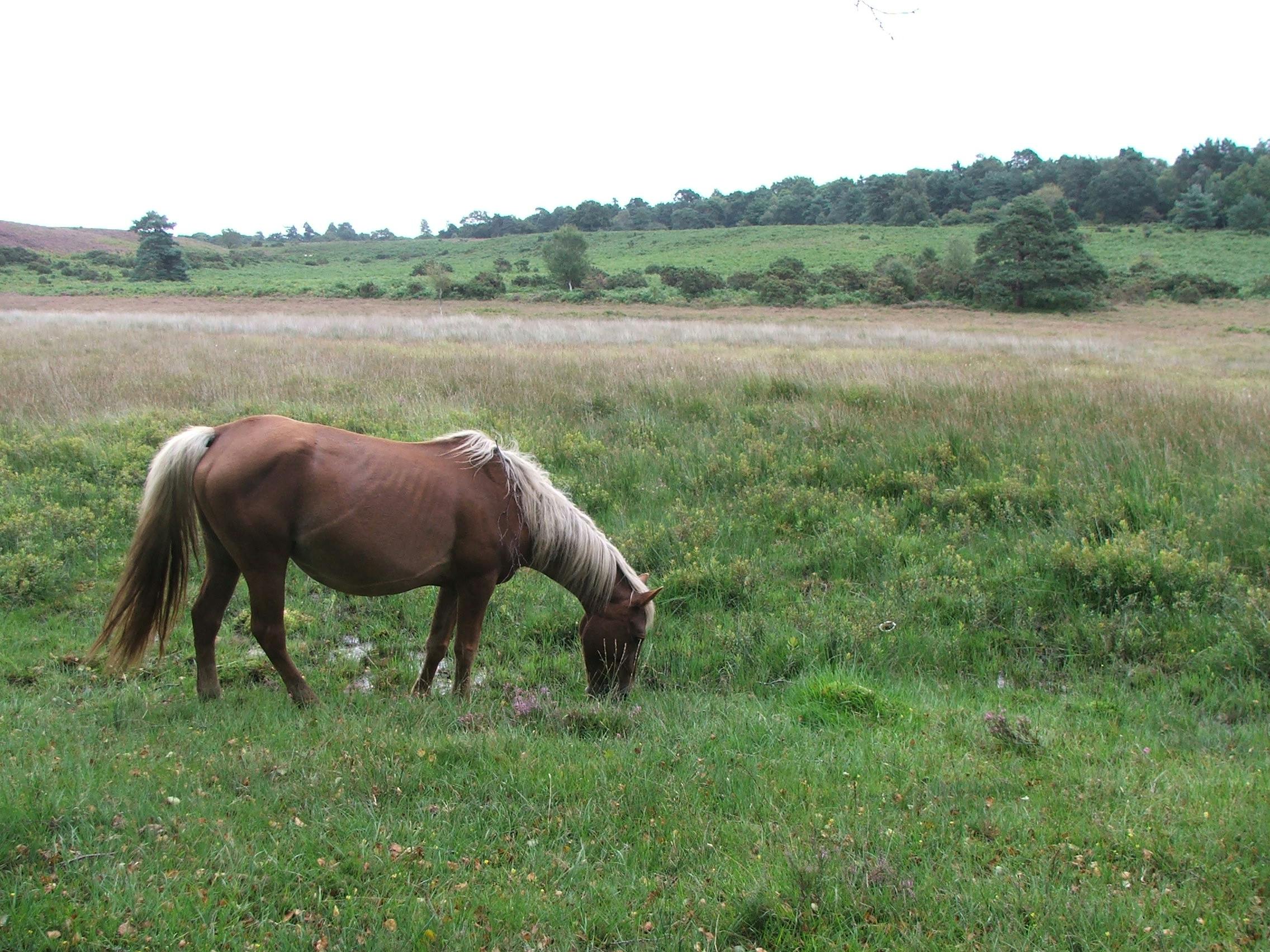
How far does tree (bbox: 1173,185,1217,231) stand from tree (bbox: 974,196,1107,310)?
3092cm

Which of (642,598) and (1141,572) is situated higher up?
(642,598)

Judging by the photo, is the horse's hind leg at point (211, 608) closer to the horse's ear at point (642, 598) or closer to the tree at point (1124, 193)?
the horse's ear at point (642, 598)

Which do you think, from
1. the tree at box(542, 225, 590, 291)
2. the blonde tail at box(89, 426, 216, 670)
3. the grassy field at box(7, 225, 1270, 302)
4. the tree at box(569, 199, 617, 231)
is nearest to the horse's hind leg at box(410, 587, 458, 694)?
the blonde tail at box(89, 426, 216, 670)

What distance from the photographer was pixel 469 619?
5.22 metres

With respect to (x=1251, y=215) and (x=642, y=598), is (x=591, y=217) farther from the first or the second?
(x=642, y=598)

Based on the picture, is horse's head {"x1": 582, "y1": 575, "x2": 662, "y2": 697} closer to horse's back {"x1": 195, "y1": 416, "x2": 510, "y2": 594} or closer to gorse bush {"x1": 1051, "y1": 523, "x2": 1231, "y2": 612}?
horse's back {"x1": 195, "y1": 416, "x2": 510, "y2": 594}

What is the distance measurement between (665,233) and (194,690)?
88003 mm

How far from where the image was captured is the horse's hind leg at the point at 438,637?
5.33m

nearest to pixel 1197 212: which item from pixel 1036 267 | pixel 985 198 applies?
pixel 985 198

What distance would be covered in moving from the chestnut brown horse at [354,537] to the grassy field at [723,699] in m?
0.43

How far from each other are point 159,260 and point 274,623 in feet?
224

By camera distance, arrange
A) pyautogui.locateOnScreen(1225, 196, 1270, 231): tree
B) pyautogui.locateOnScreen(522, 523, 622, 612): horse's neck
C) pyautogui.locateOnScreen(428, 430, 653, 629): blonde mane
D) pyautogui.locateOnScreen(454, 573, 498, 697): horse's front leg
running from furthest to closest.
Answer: pyautogui.locateOnScreen(1225, 196, 1270, 231): tree → pyautogui.locateOnScreen(522, 523, 622, 612): horse's neck → pyautogui.locateOnScreen(428, 430, 653, 629): blonde mane → pyautogui.locateOnScreen(454, 573, 498, 697): horse's front leg

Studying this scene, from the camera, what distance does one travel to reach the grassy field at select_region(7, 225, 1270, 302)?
169 feet

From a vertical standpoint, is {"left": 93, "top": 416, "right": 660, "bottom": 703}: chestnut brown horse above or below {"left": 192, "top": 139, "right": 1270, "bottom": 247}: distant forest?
below
